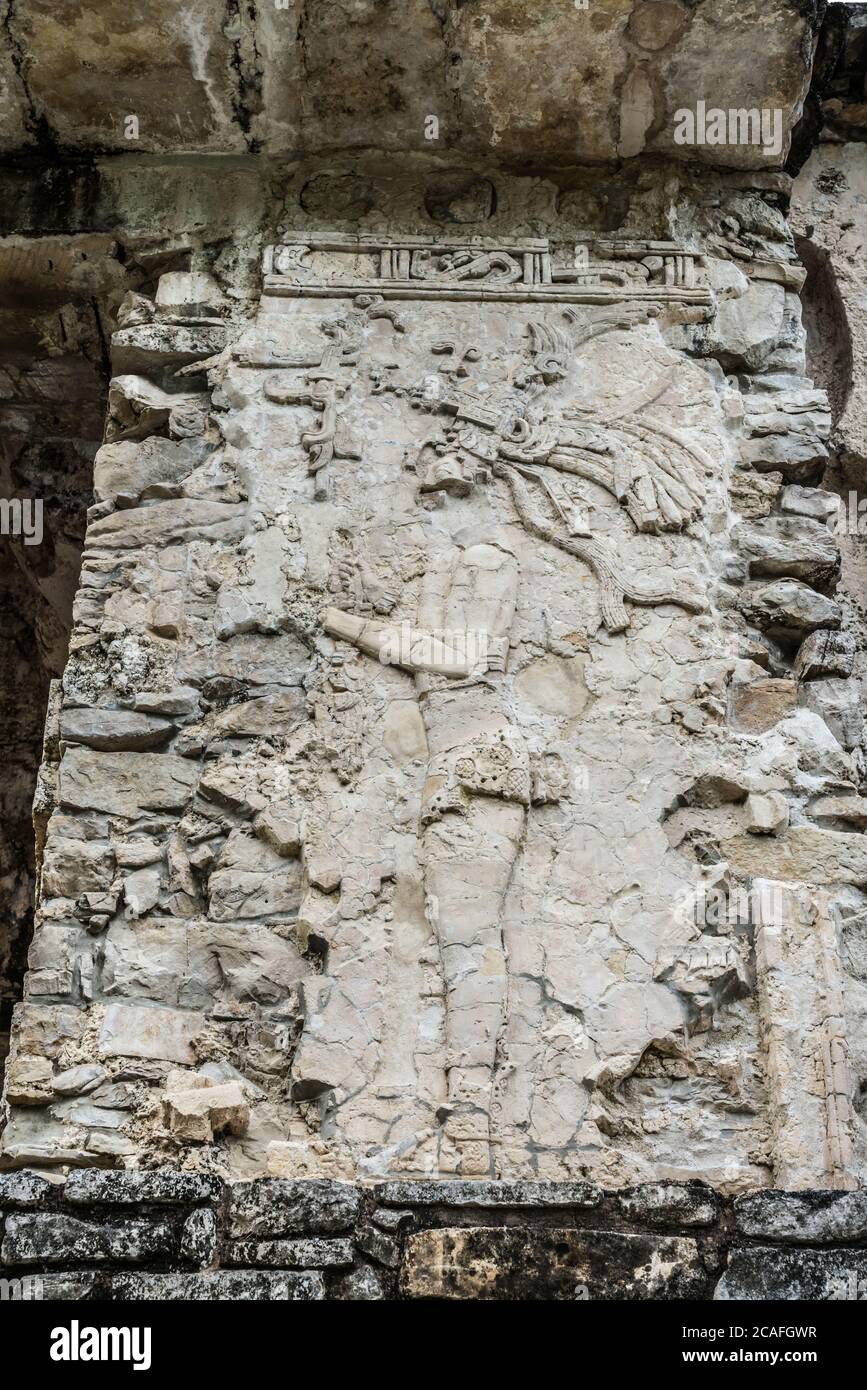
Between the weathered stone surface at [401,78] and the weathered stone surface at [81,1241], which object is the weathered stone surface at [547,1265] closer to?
the weathered stone surface at [81,1241]

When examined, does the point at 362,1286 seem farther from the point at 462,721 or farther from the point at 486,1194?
the point at 462,721

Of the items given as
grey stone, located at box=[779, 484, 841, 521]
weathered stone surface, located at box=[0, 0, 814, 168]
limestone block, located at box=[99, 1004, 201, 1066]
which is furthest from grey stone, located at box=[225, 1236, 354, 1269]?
weathered stone surface, located at box=[0, 0, 814, 168]

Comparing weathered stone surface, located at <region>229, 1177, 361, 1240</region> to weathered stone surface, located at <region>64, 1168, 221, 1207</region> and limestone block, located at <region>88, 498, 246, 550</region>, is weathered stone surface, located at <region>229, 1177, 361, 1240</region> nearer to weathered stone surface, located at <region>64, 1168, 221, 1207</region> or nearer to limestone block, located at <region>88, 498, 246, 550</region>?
weathered stone surface, located at <region>64, 1168, 221, 1207</region>

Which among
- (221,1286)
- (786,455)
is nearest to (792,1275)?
(221,1286)

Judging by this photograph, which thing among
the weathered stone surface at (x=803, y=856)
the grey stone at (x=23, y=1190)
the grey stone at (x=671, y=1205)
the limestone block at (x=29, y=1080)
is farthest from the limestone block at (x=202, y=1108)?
the weathered stone surface at (x=803, y=856)

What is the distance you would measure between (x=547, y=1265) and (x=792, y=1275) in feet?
1.58

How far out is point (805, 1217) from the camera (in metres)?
3.30

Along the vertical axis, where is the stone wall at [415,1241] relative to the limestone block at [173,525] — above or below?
below

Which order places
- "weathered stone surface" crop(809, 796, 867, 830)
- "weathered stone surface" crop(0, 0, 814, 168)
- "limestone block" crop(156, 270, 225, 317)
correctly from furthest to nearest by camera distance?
"limestone block" crop(156, 270, 225, 317)
"weathered stone surface" crop(0, 0, 814, 168)
"weathered stone surface" crop(809, 796, 867, 830)

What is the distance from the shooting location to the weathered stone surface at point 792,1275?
10.5ft

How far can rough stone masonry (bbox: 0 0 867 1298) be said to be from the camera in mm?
4020

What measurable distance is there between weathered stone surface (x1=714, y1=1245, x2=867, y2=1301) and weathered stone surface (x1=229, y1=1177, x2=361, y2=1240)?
2.53 feet

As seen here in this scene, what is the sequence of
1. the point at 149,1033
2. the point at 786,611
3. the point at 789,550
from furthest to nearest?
the point at 789,550
the point at 786,611
the point at 149,1033
